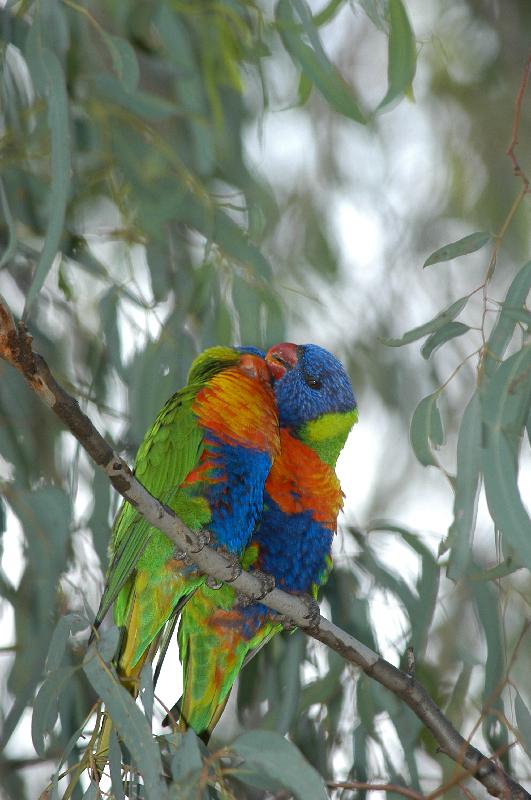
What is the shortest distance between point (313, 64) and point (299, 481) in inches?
27.5

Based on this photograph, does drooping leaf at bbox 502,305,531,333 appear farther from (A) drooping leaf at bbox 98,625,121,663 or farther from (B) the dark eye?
(A) drooping leaf at bbox 98,625,121,663

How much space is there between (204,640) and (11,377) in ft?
2.06

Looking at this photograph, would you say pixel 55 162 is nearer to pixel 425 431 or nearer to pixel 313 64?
pixel 313 64

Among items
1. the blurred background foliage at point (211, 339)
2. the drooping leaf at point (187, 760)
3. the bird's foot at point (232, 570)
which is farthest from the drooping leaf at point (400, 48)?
the drooping leaf at point (187, 760)

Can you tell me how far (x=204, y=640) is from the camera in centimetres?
161

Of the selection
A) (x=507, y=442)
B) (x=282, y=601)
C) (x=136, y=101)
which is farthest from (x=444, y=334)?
(x=136, y=101)

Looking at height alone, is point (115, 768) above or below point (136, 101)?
below

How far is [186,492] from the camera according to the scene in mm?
1432

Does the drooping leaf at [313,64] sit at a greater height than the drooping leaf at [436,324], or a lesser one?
greater

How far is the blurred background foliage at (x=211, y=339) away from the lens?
123 centimetres

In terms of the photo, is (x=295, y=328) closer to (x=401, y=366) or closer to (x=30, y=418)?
(x=401, y=366)

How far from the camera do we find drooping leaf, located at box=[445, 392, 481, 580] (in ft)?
3.56

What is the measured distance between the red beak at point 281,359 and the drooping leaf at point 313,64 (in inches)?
17.6

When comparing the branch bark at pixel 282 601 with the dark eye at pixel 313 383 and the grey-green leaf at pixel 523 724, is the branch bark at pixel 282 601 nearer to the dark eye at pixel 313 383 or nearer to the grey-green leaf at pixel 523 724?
the grey-green leaf at pixel 523 724
